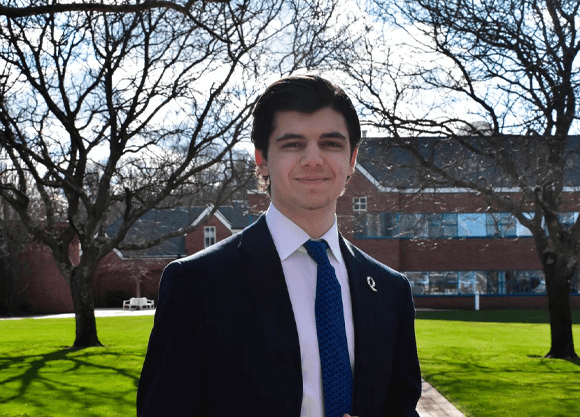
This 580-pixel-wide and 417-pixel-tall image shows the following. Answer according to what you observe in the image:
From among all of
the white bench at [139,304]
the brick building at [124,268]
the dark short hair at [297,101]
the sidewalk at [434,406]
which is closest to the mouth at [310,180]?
the dark short hair at [297,101]

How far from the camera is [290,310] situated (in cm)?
240

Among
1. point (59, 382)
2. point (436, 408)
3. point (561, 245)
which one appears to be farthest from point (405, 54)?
point (59, 382)

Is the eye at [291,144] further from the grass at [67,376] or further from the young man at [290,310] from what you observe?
the grass at [67,376]

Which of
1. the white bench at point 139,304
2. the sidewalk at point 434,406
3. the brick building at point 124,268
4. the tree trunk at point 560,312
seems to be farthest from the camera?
the white bench at point 139,304

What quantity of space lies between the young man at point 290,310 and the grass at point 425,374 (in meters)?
7.49

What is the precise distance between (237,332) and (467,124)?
13358 mm

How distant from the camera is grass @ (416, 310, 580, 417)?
10148 millimetres

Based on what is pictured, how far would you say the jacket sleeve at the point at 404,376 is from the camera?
8.82ft

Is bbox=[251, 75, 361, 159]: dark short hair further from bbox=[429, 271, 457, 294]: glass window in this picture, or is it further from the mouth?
bbox=[429, 271, 457, 294]: glass window

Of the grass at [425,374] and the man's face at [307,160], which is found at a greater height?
the man's face at [307,160]

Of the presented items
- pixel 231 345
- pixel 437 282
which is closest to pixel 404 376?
pixel 231 345

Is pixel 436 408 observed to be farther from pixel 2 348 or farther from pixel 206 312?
pixel 2 348

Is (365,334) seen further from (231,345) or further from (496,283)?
(496,283)

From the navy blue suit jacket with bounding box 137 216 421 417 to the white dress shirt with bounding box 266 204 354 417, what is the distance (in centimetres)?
5
